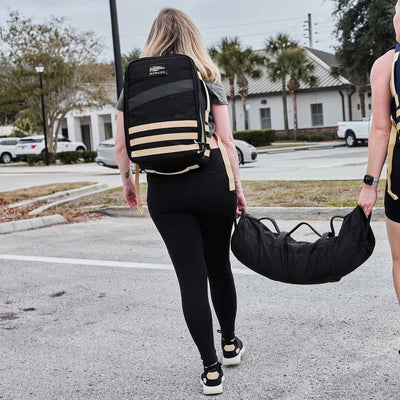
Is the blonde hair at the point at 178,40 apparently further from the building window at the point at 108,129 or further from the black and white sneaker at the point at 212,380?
the building window at the point at 108,129

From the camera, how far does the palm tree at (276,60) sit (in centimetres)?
4281

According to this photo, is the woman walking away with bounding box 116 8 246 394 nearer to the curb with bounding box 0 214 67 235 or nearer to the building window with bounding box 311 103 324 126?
the curb with bounding box 0 214 67 235

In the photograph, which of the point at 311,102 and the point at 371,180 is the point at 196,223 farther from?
the point at 311,102

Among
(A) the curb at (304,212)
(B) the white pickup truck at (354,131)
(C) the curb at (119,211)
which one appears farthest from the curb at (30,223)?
(B) the white pickup truck at (354,131)

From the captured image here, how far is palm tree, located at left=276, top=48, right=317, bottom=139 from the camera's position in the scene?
4216 cm

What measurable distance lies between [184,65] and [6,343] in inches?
91.9

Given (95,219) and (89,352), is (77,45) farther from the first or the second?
(89,352)

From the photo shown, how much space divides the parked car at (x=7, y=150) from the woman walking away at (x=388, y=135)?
41.1 meters

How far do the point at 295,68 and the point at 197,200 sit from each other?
135 feet

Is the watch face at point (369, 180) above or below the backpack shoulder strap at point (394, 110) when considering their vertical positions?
below

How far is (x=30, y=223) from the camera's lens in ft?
29.9

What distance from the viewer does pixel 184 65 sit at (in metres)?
2.82

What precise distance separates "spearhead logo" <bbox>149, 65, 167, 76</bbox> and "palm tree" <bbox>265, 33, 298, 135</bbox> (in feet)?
134

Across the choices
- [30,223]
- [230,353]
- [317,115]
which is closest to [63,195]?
[30,223]
